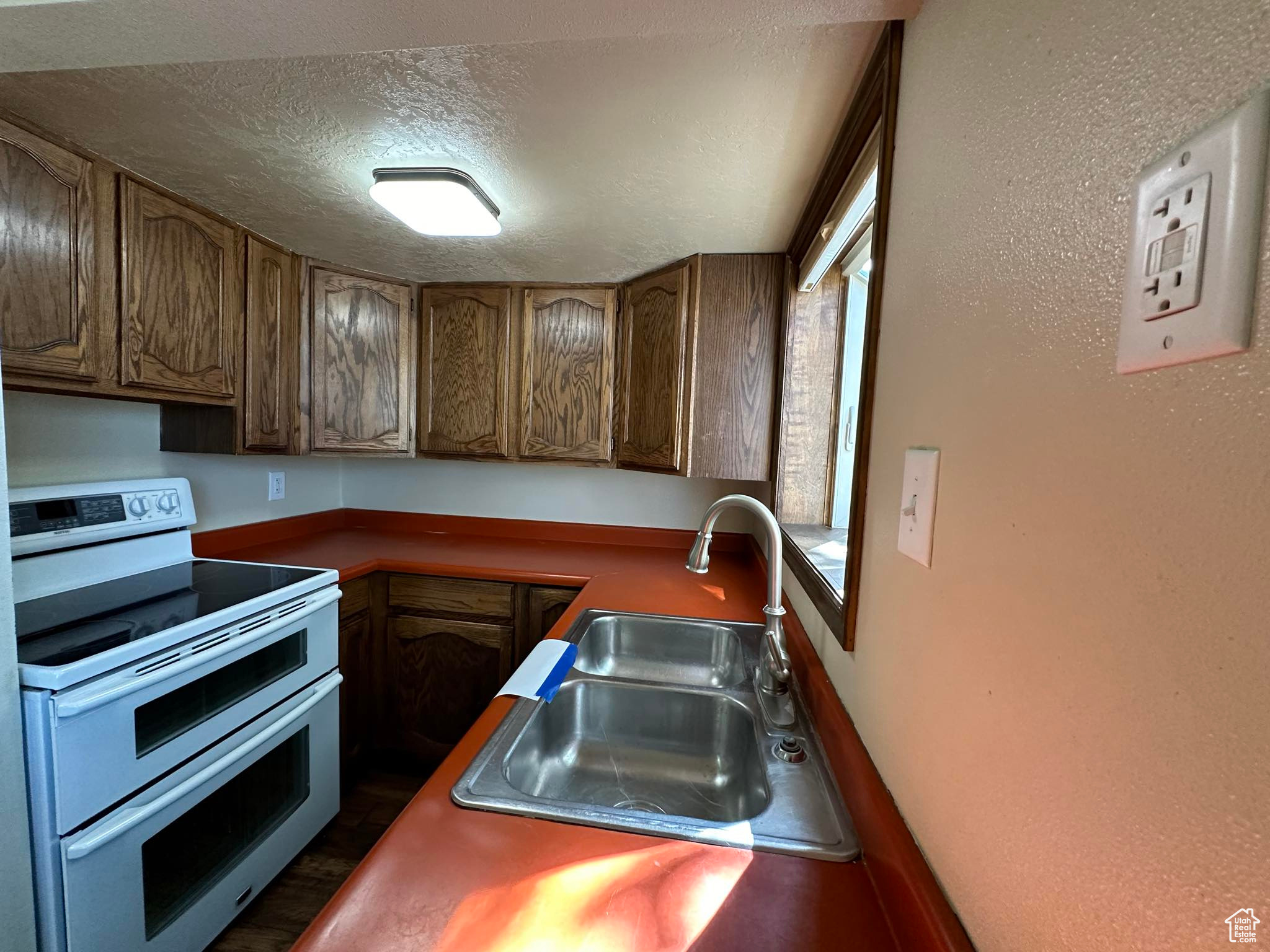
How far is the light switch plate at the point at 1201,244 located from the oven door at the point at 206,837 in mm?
1703

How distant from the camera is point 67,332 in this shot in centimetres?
121

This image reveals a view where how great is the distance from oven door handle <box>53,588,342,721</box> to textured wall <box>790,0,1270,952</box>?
55.5 inches

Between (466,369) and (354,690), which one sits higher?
(466,369)

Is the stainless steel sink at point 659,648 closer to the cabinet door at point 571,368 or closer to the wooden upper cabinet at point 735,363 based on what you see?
the wooden upper cabinet at point 735,363

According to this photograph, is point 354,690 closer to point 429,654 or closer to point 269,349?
point 429,654

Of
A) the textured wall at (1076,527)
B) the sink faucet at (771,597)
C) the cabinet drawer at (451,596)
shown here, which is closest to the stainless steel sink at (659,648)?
the sink faucet at (771,597)

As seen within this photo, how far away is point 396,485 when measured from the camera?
8.54ft

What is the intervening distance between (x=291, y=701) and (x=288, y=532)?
3.45 ft

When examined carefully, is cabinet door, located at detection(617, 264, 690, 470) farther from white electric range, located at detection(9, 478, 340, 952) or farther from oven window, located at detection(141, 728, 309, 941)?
oven window, located at detection(141, 728, 309, 941)

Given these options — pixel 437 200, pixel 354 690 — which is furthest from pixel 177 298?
pixel 354 690

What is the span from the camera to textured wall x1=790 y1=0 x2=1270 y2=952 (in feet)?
0.77

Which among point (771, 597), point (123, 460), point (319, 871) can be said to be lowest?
point (319, 871)

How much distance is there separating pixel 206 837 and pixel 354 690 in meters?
0.67

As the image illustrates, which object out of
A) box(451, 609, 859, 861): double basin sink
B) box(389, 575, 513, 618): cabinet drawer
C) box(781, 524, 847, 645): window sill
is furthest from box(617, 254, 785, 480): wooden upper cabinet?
box(389, 575, 513, 618): cabinet drawer
